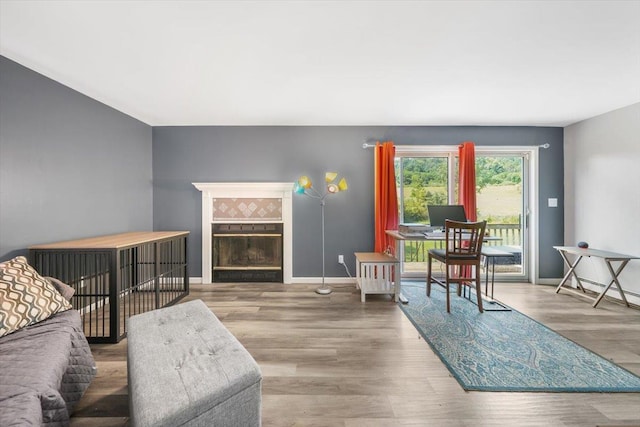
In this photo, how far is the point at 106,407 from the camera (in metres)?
1.62

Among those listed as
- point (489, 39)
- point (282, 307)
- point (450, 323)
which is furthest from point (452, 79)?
point (282, 307)

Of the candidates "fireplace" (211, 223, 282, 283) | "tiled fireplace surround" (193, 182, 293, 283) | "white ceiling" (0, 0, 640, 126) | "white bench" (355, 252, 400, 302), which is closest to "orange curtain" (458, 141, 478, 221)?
"white ceiling" (0, 0, 640, 126)

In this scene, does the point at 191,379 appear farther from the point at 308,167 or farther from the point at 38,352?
the point at 308,167

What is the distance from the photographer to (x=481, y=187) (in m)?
4.28

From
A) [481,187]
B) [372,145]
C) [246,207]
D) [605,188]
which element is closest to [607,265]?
[605,188]

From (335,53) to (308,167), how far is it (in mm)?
2069

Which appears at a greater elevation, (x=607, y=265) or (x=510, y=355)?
(x=607, y=265)

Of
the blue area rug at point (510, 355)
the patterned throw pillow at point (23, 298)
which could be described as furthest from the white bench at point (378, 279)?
the patterned throw pillow at point (23, 298)

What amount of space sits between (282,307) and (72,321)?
1838mm

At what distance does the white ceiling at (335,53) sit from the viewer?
1.74 meters

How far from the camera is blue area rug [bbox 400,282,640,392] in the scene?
1.83 metres

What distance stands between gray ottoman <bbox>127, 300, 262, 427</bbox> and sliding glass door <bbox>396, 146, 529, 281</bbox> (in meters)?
3.36

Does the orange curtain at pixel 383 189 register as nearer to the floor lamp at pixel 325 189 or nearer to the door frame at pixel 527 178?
the door frame at pixel 527 178

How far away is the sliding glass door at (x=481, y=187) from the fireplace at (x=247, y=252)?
198 centimetres
